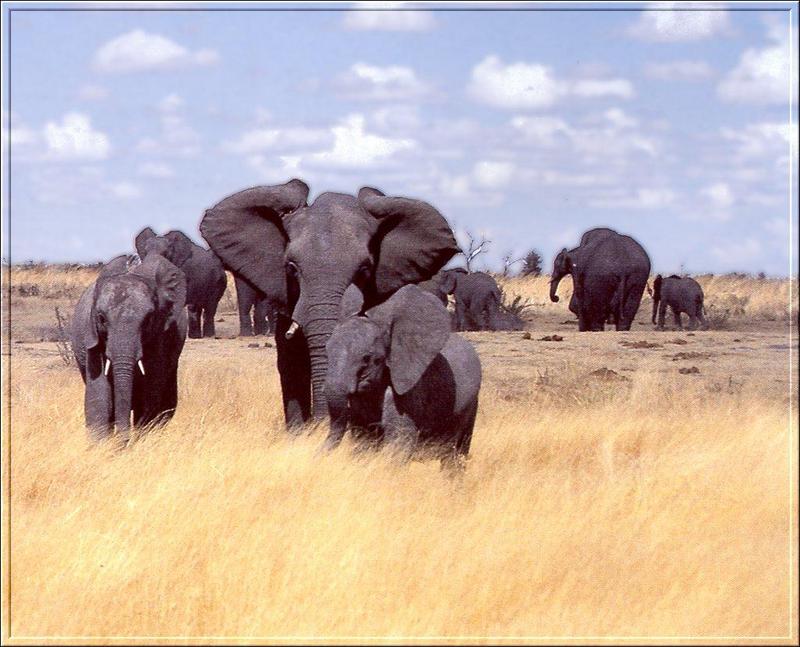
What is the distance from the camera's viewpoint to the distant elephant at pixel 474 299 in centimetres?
2569

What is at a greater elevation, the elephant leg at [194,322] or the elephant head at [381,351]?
the elephant head at [381,351]

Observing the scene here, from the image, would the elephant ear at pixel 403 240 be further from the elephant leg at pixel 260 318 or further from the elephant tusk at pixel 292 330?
the elephant leg at pixel 260 318

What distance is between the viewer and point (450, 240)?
11273mm

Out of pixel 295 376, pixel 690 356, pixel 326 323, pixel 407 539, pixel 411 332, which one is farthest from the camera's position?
pixel 690 356

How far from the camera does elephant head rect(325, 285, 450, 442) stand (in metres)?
9.16

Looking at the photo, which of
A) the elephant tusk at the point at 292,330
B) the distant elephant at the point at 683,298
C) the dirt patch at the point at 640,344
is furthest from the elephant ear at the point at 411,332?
the distant elephant at the point at 683,298

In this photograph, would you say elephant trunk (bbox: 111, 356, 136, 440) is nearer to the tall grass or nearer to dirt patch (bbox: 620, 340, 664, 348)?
the tall grass

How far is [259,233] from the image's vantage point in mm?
11422

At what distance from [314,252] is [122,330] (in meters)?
1.54

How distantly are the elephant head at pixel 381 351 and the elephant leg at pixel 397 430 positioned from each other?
7cm

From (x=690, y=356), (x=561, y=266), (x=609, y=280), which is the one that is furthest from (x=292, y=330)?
(x=561, y=266)

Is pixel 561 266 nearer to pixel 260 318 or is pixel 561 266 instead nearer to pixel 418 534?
pixel 260 318

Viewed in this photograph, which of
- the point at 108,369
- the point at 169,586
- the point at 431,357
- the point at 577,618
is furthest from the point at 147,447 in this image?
the point at 577,618

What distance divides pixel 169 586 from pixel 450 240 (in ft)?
14.7
